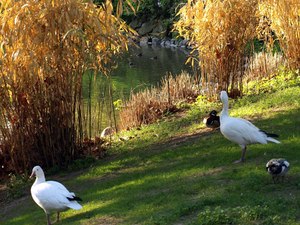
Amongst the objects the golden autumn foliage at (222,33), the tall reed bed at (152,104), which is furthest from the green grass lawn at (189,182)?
the tall reed bed at (152,104)

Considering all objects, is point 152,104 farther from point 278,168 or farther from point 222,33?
point 278,168

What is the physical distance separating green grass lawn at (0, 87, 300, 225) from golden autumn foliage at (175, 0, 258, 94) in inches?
73.8

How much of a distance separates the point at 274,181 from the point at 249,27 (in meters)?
7.65

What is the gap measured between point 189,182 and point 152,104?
8145mm

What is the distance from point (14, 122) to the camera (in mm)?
10828

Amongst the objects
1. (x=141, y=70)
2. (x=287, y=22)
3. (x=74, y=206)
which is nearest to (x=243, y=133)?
(x=74, y=206)

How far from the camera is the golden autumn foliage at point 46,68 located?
406 inches

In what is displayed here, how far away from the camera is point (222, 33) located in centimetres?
1406

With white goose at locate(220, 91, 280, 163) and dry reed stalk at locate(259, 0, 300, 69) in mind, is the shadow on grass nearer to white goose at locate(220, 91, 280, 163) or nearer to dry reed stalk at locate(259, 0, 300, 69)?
white goose at locate(220, 91, 280, 163)

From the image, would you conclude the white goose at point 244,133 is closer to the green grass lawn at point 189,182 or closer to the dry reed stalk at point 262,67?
the green grass lawn at point 189,182

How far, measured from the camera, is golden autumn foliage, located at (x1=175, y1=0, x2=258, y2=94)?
13.9 meters

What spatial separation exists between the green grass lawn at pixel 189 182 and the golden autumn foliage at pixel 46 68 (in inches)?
33.5

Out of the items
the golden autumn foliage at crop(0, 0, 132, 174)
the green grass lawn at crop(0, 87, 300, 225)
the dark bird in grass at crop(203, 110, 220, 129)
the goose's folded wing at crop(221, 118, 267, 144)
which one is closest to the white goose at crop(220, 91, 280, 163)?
the goose's folded wing at crop(221, 118, 267, 144)

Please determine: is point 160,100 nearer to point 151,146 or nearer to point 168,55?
point 151,146
